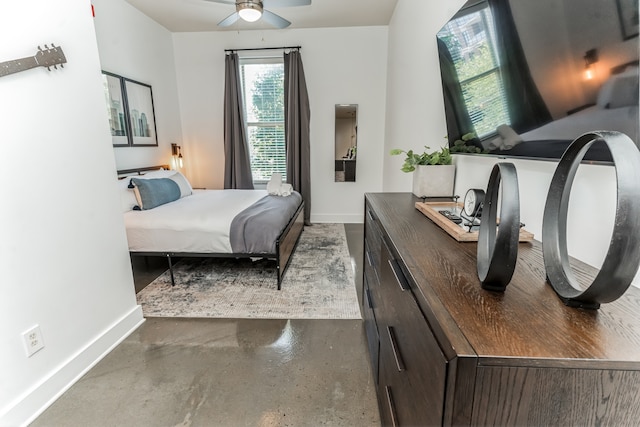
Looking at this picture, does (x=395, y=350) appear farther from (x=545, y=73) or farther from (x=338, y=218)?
(x=338, y=218)

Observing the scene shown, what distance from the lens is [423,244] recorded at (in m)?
1.07

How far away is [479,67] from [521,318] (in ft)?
3.71

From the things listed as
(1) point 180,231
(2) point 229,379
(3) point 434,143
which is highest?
(3) point 434,143

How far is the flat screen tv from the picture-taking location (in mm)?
705

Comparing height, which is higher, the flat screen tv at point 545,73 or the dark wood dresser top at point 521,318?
the flat screen tv at point 545,73

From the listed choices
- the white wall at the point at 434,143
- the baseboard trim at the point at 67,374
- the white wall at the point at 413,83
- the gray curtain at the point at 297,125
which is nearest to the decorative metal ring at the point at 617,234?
the white wall at the point at 434,143

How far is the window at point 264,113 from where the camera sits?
15.3 ft

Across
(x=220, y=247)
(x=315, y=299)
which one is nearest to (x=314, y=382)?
(x=315, y=299)

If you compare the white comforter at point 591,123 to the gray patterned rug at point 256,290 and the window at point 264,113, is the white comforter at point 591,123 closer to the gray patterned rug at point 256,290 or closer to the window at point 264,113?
the gray patterned rug at point 256,290

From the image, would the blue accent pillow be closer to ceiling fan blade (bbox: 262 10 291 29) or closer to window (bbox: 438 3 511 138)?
ceiling fan blade (bbox: 262 10 291 29)

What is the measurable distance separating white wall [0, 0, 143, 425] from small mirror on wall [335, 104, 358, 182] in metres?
3.37

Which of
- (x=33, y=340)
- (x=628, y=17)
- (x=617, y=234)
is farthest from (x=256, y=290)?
(x=628, y=17)

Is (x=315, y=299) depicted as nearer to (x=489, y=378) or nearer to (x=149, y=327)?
(x=149, y=327)

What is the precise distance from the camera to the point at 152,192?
309cm
